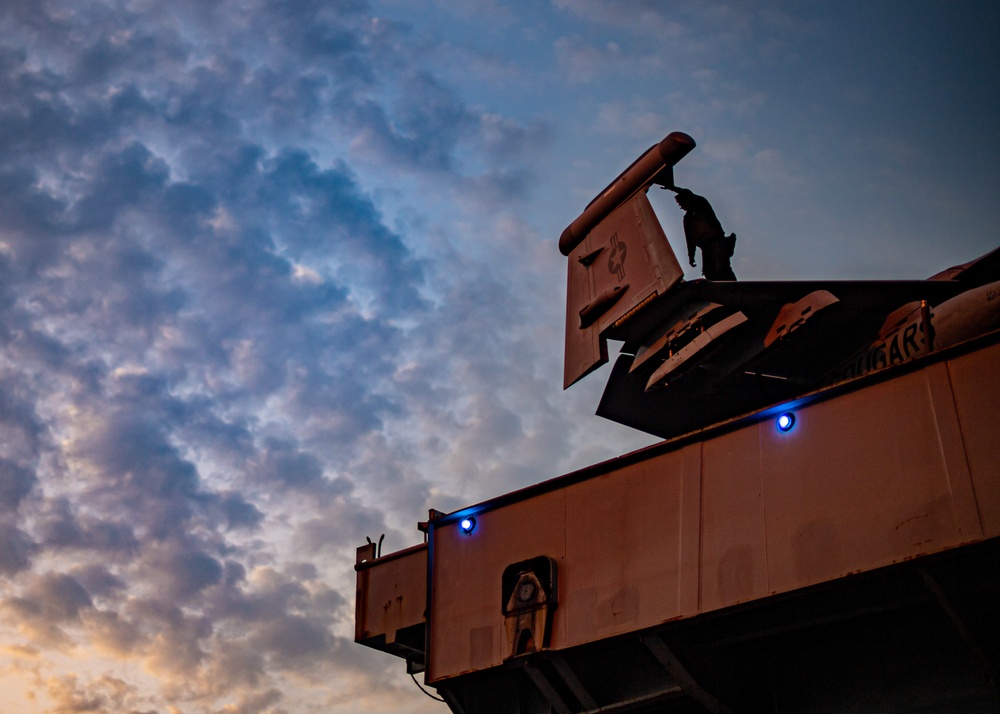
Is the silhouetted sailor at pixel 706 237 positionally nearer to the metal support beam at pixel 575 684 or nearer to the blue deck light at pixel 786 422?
the blue deck light at pixel 786 422

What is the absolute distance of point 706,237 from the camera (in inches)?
893

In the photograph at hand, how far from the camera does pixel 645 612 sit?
15250 mm

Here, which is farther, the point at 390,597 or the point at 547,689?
the point at 390,597

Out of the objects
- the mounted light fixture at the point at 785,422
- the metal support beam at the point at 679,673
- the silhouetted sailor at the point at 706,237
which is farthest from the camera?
the silhouetted sailor at the point at 706,237

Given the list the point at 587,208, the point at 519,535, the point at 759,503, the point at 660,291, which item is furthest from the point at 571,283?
the point at 759,503

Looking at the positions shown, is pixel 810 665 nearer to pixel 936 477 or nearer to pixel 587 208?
pixel 936 477

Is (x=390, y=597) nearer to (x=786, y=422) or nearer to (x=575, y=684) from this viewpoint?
(x=575, y=684)

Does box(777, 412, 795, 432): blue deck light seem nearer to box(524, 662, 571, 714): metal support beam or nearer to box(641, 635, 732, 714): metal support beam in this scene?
box(641, 635, 732, 714): metal support beam

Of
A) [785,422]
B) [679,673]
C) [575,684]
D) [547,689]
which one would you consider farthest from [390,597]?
[785,422]

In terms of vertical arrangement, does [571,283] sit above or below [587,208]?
below

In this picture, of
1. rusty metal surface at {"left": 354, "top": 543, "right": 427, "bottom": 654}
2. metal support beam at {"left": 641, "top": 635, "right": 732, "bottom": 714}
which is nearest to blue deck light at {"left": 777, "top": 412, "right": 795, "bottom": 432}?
metal support beam at {"left": 641, "top": 635, "right": 732, "bottom": 714}

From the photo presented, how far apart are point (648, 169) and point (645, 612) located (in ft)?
38.3

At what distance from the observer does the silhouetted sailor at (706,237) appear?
72.9ft

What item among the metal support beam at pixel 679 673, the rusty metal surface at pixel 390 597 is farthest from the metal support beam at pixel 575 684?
the rusty metal surface at pixel 390 597
